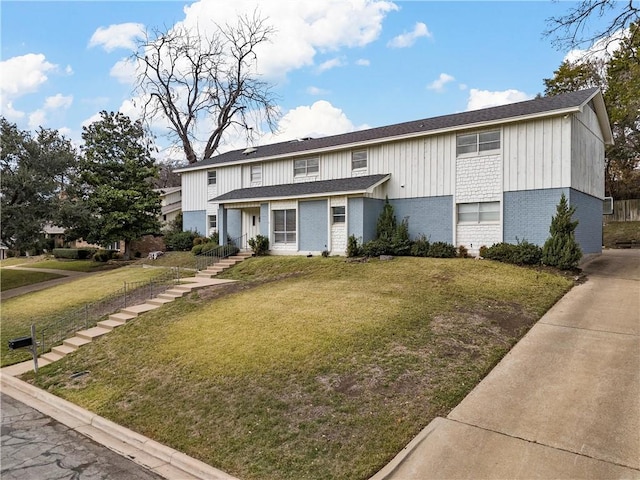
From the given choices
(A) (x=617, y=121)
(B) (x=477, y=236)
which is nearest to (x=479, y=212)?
(B) (x=477, y=236)

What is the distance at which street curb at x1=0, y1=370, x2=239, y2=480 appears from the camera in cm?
501

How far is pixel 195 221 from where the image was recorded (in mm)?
27688

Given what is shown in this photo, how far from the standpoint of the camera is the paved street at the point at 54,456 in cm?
509

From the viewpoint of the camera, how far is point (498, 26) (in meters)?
12.0

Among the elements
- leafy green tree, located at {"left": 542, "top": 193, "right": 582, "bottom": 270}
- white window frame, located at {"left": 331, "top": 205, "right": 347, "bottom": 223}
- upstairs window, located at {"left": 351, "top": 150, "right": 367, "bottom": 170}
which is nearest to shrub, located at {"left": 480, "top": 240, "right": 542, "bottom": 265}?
leafy green tree, located at {"left": 542, "top": 193, "right": 582, "bottom": 270}

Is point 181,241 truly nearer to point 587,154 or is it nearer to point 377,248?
point 377,248

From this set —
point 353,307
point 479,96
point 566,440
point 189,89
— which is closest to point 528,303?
point 353,307

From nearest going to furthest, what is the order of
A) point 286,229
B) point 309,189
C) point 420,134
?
point 420,134, point 309,189, point 286,229

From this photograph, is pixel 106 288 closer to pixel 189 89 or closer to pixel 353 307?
pixel 353 307

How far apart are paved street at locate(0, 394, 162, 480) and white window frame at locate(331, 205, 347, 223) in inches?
547

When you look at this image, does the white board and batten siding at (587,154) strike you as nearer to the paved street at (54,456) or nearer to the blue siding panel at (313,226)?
the blue siding panel at (313,226)

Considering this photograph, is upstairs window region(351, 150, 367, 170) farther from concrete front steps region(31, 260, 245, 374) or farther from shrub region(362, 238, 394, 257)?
concrete front steps region(31, 260, 245, 374)

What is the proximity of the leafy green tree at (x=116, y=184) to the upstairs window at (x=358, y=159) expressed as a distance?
15.2 meters

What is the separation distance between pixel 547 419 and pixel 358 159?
657 inches
